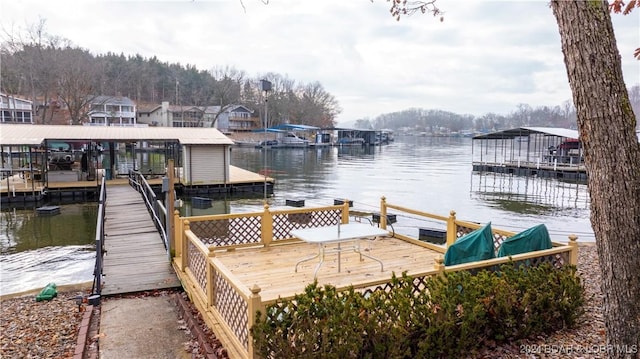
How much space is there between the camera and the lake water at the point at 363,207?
32.5 feet

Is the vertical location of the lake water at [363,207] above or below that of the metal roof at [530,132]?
below

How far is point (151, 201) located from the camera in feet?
40.9

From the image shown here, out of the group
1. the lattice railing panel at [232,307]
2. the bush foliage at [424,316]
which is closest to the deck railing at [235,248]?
the lattice railing panel at [232,307]

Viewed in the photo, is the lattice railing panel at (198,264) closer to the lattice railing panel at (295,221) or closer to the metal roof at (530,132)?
the lattice railing panel at (295,221)

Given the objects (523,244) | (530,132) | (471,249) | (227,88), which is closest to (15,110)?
(227,88)

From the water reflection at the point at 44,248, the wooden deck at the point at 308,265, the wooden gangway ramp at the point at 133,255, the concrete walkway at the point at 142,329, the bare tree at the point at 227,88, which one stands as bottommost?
the water reflection at the point at 44,248

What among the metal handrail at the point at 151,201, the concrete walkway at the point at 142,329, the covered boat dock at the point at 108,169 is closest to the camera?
the concrete walkway at the point at 142,329

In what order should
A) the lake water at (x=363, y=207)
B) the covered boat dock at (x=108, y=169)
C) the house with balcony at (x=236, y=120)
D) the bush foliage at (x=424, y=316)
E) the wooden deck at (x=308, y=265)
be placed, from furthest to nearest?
the house with balcony at (x=236, y=120) < the covered boat dock at (x=108, y=169) < the lake water at (x=363, y=207) < the wooden deck at (x=308, y=265) < the bush foliage at (x=424, y=316)

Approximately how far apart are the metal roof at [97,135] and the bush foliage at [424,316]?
61.4ft

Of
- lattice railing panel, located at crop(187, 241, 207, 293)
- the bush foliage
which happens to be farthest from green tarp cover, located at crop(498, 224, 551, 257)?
lattice railing panel, located at crop(187, 241, 207, 293)

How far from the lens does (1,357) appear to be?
4648 millimetres

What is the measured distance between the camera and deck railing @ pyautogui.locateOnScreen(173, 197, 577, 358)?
3938mm

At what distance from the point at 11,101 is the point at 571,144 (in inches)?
2290

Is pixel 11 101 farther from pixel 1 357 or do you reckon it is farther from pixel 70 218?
pixel 1 357
